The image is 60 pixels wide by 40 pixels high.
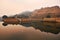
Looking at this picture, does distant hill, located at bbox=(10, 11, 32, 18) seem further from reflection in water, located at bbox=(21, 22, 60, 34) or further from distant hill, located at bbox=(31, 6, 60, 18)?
reflection in water, located at bbox=(21, 22, 60, 34)

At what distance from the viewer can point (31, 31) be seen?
2.59m

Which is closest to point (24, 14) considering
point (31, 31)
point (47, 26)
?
point (31, 31)

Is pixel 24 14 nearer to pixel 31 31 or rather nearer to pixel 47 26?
pixel 31 31

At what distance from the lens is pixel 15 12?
8.85ft

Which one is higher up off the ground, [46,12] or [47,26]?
[46,12]

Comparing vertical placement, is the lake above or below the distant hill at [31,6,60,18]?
below

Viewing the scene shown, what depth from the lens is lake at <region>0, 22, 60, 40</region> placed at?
8.31 feet

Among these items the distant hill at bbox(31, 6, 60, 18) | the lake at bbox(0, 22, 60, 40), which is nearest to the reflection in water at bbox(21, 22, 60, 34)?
the lake at bbox(0, 22, 60, 40)

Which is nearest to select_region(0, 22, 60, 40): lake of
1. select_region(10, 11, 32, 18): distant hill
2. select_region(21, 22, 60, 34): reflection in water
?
select_region(21, 22, 60, 34): reflection in water

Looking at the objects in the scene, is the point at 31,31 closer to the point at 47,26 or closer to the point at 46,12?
the point at 47,26

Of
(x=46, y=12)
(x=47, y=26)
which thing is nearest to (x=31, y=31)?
(x=47, y=26)

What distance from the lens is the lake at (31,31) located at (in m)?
2.53

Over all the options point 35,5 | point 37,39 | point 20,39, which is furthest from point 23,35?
point 35,5

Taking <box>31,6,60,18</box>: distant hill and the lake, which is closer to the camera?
the lake
